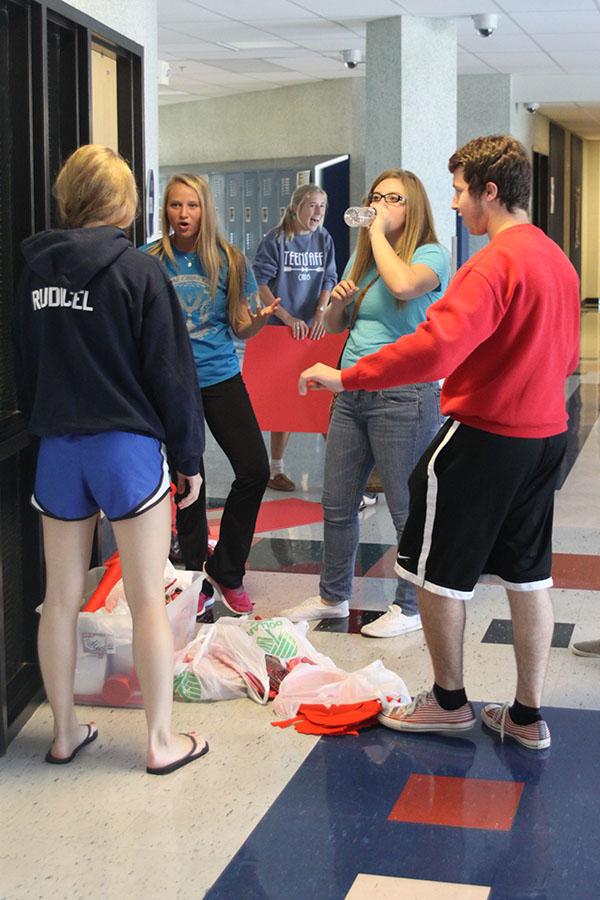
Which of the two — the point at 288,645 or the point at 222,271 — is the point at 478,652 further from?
the point at 222,271

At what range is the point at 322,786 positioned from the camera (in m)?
2.85

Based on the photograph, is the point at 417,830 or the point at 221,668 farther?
the point at 221,668

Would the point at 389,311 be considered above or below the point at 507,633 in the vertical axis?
above

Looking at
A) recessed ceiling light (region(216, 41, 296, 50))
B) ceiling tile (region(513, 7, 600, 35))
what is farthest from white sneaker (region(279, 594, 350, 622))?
recessed ceiling light (region(216, 41, 296, 50))

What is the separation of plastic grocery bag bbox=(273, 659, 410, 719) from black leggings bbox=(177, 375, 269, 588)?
83 cm

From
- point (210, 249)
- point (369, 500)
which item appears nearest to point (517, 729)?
point (210, 249)

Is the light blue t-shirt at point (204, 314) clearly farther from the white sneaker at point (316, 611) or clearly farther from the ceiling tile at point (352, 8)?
the ceiling tile at point (352, 8)

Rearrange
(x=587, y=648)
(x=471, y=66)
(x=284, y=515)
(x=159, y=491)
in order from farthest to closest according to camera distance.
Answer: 1. (x=471, y=66)
2. (x=284, y=515)
3. (x=587, y=648)
4. (x=159, y=491)

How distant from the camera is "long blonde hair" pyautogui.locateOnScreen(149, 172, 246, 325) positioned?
3.95m

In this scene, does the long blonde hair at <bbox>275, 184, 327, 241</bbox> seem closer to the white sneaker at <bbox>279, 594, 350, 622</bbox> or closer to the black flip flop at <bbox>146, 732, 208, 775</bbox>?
the white sneaker at <bbox>279, 594, 350, 622</bbox>

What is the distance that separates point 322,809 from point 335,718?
1.59 ft

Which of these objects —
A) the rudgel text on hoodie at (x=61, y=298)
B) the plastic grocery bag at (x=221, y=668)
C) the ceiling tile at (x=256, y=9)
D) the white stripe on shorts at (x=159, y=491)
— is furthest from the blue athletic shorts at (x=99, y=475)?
the ceiling tile at (x=256, y=9)

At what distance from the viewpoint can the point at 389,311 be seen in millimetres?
3820

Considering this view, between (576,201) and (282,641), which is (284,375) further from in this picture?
(576,201)
